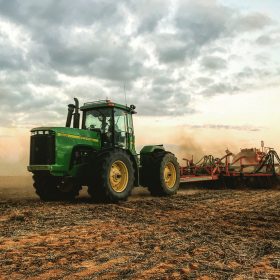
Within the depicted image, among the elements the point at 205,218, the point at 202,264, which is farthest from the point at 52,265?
the point at 205,218

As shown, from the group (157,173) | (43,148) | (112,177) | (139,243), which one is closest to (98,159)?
(112,177)

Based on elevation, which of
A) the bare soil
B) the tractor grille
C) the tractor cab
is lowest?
the bare soil

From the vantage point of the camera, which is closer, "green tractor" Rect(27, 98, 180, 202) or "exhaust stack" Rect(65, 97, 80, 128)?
"green tractor" Rect(27, 98, 180, 202)

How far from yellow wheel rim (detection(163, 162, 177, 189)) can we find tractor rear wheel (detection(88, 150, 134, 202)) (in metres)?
2.55

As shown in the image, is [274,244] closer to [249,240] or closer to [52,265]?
[249,240]

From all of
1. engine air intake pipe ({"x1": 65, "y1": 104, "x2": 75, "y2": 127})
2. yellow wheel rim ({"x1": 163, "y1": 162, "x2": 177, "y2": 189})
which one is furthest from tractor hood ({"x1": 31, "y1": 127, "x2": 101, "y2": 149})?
yellow wheel rim ({"x1": 163, "y1": 162, "x2": 177, "y2": 189})

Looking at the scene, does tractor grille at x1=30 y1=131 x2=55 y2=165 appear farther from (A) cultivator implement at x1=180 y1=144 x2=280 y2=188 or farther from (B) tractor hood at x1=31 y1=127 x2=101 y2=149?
(A) cultivator implement at x1=180 y1=144 x2=280 y2=188

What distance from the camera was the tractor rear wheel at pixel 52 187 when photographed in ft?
35.3

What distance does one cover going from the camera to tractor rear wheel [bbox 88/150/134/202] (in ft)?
31.9

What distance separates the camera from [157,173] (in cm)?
1213

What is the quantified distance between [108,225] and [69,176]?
357cm

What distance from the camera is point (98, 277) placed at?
383 centimetres

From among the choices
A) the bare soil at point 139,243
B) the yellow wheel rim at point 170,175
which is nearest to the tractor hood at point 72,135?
the bare soil at point 139,243

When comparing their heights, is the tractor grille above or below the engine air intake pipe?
below
